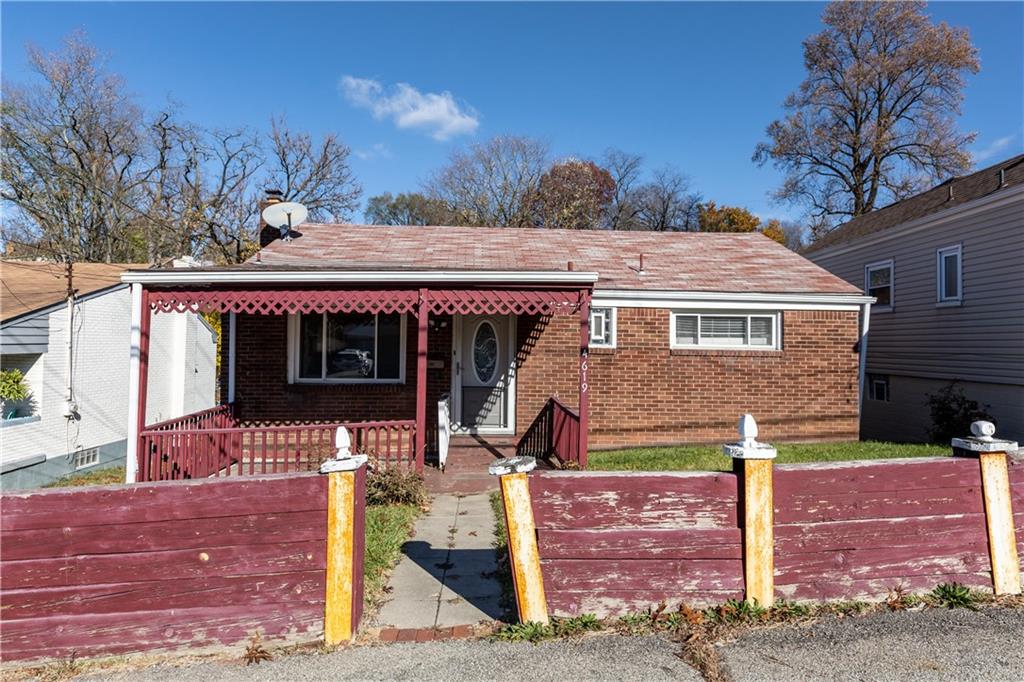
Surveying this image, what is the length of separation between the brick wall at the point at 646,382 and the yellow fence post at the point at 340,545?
643 cm

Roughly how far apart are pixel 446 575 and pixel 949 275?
1253 cm

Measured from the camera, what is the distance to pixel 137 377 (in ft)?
23.9

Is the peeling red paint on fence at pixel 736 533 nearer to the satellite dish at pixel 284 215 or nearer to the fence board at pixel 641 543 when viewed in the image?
the fence board at pixel 641 543

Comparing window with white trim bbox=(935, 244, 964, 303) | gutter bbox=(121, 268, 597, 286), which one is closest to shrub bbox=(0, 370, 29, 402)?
gutter bbox=(121, 268, 597, 286)

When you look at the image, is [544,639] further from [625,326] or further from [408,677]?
[625,326]

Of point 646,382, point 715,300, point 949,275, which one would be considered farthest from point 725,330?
point 949,275

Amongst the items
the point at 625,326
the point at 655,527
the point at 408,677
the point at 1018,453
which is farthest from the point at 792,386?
the point at 408,677

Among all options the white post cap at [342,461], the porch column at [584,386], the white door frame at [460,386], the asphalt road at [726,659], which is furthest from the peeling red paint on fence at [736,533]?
the white door frame at [460,386]

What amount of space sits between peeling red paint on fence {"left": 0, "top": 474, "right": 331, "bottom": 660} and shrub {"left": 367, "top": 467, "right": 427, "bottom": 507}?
3.27 m

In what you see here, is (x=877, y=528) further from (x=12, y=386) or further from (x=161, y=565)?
(x=12, y=386)

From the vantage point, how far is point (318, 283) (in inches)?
296

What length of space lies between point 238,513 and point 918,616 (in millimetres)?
4260

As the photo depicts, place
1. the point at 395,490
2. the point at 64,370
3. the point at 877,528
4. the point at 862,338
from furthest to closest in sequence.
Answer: the point at 862,338, the point at 64,370, the point at 395,490, the point at 877,528

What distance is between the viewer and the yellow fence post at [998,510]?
399 cm
